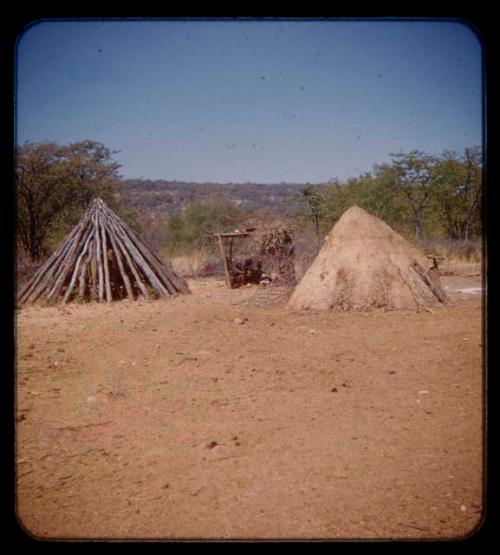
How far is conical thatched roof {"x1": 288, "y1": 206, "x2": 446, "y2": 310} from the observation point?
8164 millimetres

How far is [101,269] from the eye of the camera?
10.5 m

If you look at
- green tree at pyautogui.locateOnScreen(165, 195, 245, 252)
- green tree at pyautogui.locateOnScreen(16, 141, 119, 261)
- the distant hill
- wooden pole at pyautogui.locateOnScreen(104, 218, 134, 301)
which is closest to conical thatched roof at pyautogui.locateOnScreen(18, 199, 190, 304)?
wooden pole at pyautogui.locateOnScreen(104, 218, 134, 301)

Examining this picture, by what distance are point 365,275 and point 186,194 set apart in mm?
39798

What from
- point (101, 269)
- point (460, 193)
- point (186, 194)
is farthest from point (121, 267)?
point (186, 194)

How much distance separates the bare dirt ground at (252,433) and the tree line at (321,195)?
33.6 ft

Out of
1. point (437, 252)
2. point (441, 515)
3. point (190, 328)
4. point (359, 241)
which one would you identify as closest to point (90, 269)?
point (190, 328)

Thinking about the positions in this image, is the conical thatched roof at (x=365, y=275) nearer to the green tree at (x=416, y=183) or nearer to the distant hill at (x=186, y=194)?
the green tree at (x=416, y=183)

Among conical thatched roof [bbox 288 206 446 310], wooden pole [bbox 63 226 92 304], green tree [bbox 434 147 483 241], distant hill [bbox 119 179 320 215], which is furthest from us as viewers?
distant hill [bbox 119 179 320 215]

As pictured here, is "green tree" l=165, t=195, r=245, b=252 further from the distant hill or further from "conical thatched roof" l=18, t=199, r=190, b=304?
the distant hill

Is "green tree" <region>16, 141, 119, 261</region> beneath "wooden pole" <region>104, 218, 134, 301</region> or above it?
above

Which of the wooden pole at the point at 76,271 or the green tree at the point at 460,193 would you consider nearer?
the wooden pole at the point at 76,271

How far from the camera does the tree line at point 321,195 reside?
16.2m

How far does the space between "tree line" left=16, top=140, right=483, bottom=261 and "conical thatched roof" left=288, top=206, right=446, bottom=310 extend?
6.73 m

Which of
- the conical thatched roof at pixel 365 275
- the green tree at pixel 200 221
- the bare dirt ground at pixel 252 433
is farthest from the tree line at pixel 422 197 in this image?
the bare dirt ground at pixel 252 433
